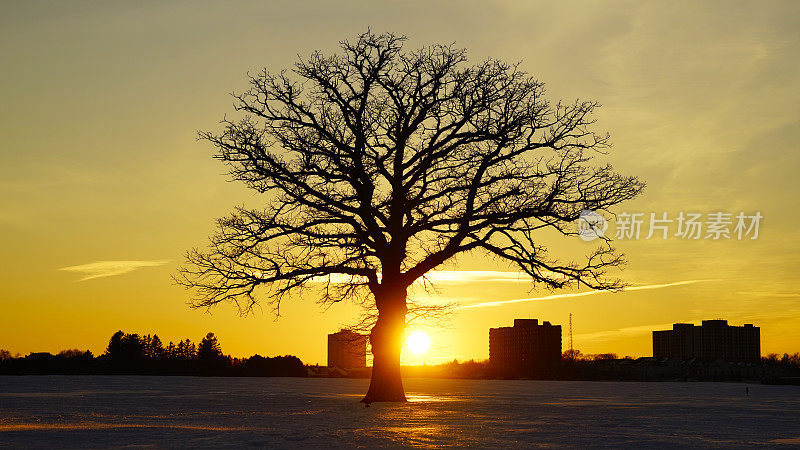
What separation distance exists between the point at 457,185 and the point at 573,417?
1057 cm

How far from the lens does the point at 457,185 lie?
35125 mm

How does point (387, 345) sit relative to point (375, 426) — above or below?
above

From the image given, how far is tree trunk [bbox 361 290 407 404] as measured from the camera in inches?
1395

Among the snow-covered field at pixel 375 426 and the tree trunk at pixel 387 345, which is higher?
the tree trunk at pixel 387 345

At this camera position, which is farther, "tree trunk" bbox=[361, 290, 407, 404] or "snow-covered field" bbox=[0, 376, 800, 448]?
"tree trunk" bbox=[361, 290, 407, 404]

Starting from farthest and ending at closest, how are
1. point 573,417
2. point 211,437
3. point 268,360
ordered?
point 268,360, point 573,417, point 211,437

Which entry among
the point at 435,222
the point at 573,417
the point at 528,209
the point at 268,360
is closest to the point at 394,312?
the point at 435,222

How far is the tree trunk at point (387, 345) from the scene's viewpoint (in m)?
35.4

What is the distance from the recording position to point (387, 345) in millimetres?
35375

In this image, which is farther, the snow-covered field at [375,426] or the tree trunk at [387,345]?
the tree trunk at [387,345]

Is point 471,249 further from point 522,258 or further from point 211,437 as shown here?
point 211,437

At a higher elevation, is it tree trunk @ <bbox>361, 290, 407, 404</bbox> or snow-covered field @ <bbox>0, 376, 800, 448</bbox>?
tree trunk @ <bbox>361, 290, 407, 404</bbox>

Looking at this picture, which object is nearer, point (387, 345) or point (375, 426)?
point (375, 426)

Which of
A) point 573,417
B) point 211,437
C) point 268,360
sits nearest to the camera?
point 211,437
